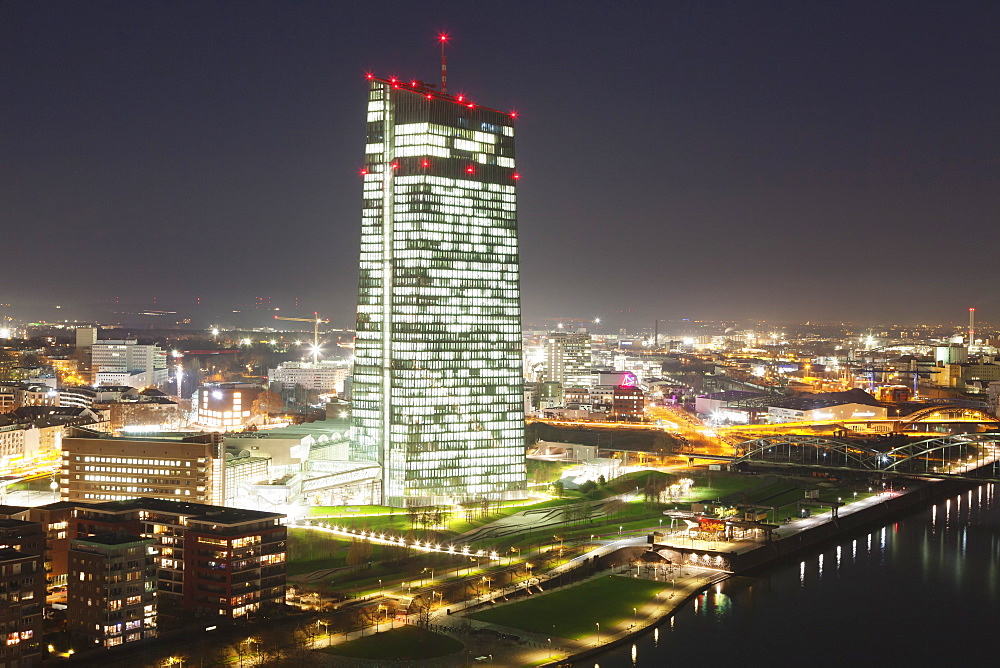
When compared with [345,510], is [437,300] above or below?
above

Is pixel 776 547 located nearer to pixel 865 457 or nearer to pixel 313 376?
pixel 865 457

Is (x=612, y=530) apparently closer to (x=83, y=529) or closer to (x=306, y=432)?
(x=306, y=432)

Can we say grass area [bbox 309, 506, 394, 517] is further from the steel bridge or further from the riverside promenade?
the steel bridge

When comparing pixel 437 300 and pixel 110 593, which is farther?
pixel 437 300

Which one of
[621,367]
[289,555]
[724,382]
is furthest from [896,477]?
[621,367]

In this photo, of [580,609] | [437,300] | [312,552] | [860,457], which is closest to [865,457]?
[860,457]

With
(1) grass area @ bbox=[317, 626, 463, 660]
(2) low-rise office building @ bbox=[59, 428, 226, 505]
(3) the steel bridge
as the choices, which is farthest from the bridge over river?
(1) grass area @ bbox=[317, 626, 463, 660]
